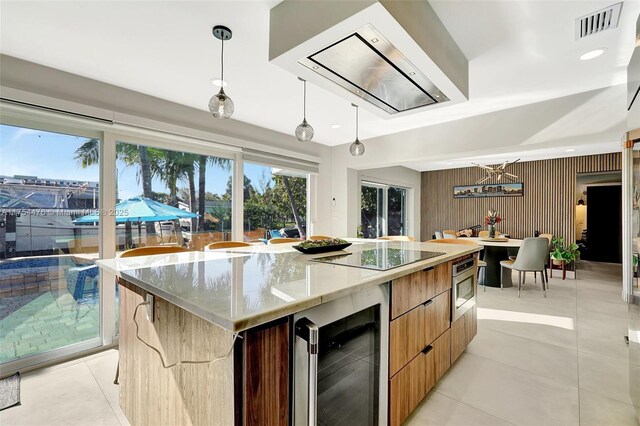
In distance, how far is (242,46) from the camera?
6.85ft

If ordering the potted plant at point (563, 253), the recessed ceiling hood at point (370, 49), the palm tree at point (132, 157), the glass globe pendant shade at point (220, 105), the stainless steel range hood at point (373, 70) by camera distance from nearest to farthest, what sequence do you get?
1. the recessed ceiling hood at point (370, 49)
2. the stainless steel range hood at point (373, 70)
3. the glass globe pendant shade at point (220, 105)
4. the palm tree at point (132, 157)
5. the potted plant at point (563, 253)

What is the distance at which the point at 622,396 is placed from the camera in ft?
6.07

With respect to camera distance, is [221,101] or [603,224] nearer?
[221,101]

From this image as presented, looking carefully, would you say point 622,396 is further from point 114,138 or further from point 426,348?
point 114,138

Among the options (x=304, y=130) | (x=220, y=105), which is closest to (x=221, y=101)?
(x=220, y=105)

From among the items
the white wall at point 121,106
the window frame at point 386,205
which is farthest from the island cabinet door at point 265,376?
the window frame at point 386,205

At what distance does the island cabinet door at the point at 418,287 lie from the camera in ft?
4.68

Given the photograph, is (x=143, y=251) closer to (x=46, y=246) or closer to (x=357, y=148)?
(x=46, y=246)

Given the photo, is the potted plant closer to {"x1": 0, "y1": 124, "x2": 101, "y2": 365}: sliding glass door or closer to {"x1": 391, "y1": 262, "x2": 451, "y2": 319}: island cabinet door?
{"x1": 391, "y1": 262, "x2": 451, "y2": 319}: island cabinet door

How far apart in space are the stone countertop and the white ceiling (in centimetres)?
150

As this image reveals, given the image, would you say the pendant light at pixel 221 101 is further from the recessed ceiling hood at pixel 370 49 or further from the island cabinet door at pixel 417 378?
the island cabinet door at pixel 417 378

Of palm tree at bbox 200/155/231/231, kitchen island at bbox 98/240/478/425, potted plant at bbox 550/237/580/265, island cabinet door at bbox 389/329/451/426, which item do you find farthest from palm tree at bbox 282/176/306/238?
potted plant at bbox 550/237/580/265

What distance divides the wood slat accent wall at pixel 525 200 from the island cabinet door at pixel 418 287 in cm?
610

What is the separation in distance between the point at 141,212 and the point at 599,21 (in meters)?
3.94
